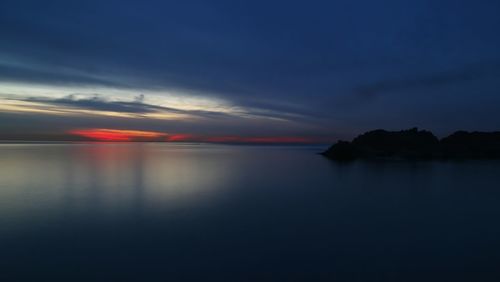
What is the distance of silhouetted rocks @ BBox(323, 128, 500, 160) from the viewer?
7056 cm

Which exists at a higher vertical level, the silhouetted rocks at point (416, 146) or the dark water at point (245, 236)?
the silhouetted rocks at point (416, 146)

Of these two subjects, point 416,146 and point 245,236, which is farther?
point 416,146

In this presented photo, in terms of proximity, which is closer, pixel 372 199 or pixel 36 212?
pixel 36 212

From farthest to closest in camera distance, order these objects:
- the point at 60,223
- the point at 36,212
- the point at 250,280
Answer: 1. the point at 36,212
2. the point at 60,223
3. the point at 250,280

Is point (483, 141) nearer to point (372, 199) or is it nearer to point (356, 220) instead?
point (372, 199)

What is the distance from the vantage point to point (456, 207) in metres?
18.7

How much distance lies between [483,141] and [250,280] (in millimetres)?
91571

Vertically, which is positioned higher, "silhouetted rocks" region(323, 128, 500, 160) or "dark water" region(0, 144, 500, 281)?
"silhouetted rocks" region(323, 128, 500, 160)

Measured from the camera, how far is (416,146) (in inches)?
2894

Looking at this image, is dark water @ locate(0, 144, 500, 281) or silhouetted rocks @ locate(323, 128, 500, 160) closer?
dark water @ locate(0, 144, 500, 281)

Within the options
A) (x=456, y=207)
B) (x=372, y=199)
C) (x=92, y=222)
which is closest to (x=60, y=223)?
(x=92, y=222)

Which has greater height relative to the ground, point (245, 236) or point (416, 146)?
point (416, 146)

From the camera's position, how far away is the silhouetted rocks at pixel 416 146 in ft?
232

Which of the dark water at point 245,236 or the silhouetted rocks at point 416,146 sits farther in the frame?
the silhouetted rocks at point 416,146
